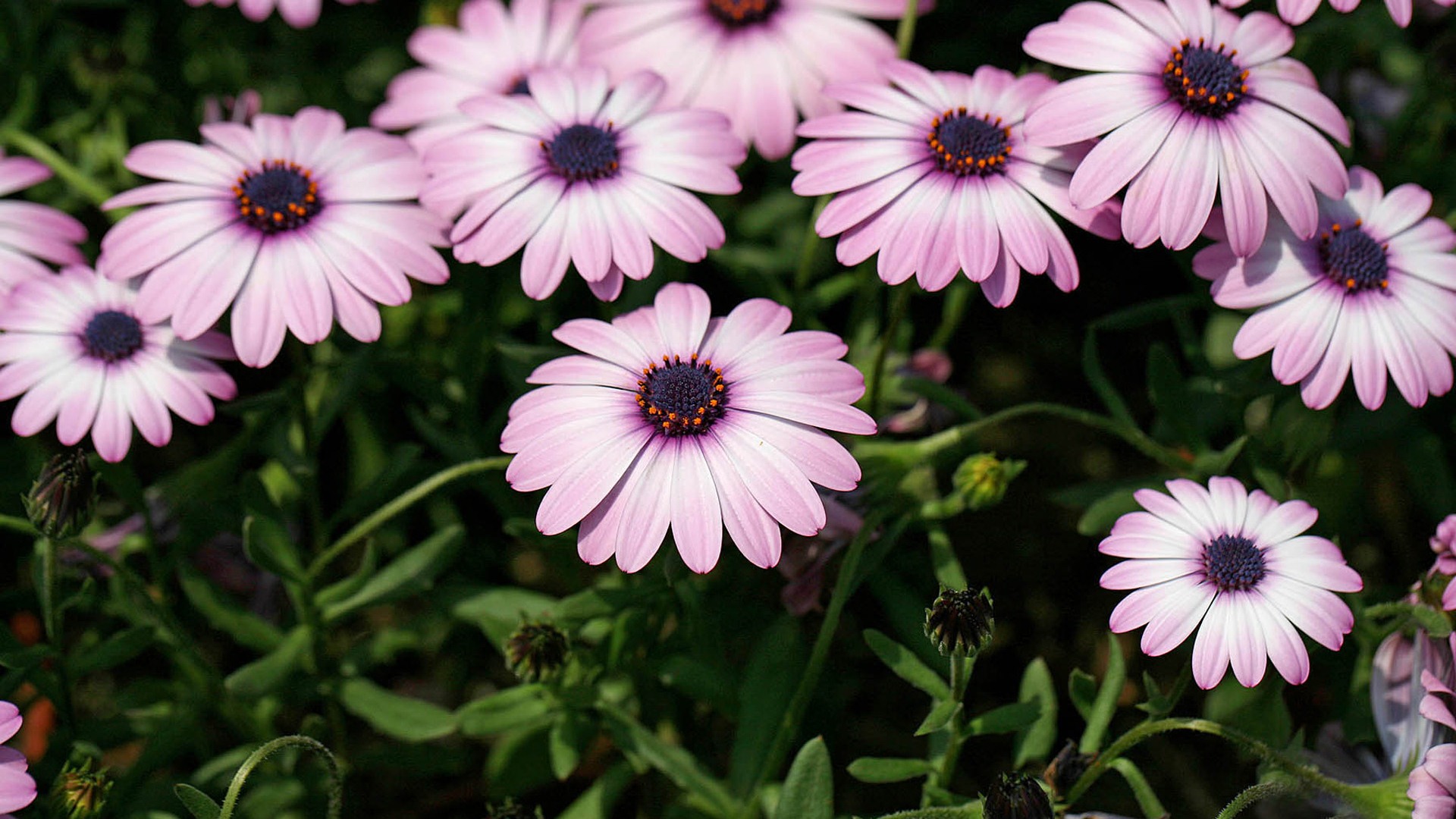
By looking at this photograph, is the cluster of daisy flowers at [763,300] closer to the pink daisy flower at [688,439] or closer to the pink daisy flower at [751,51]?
the pink daisy flower at [688,439]

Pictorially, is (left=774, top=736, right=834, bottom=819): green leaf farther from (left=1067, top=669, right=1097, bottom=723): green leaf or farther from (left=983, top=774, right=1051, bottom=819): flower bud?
(left=1067, top=669, right=1097, bottom=723): green leaf

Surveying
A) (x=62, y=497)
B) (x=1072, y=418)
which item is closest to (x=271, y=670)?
(x=62, y=497)

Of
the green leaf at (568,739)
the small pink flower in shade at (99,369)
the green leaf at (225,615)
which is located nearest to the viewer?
the small pink flower in shade at (99,369)

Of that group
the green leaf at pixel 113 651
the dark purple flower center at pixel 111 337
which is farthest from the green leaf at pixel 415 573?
the dark purple flower center at pixel 111 337

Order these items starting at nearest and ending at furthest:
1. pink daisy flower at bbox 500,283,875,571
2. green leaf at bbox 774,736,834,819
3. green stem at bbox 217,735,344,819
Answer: green stem at bbox 217,735,344,819 → pink daisy flower at bbox 500,283,875,571 → green leaf at bbox 774,736,834,819

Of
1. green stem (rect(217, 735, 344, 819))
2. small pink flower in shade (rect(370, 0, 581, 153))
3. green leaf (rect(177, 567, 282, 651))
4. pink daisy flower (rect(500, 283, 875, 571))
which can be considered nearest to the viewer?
green stem (rect(217, 735, 344, 819))

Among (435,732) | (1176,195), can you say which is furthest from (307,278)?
(1176,195)

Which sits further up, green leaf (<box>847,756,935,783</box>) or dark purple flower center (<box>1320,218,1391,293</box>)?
dark purple flower center (<box>1320,218,1391,293</box>)

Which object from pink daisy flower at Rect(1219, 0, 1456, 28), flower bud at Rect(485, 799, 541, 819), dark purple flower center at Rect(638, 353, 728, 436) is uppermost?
pink daisy flower at Rect(1219, 0, 1456, 28)

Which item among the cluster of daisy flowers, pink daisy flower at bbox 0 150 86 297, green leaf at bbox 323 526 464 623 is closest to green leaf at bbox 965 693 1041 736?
the cluster of daisy flowers
